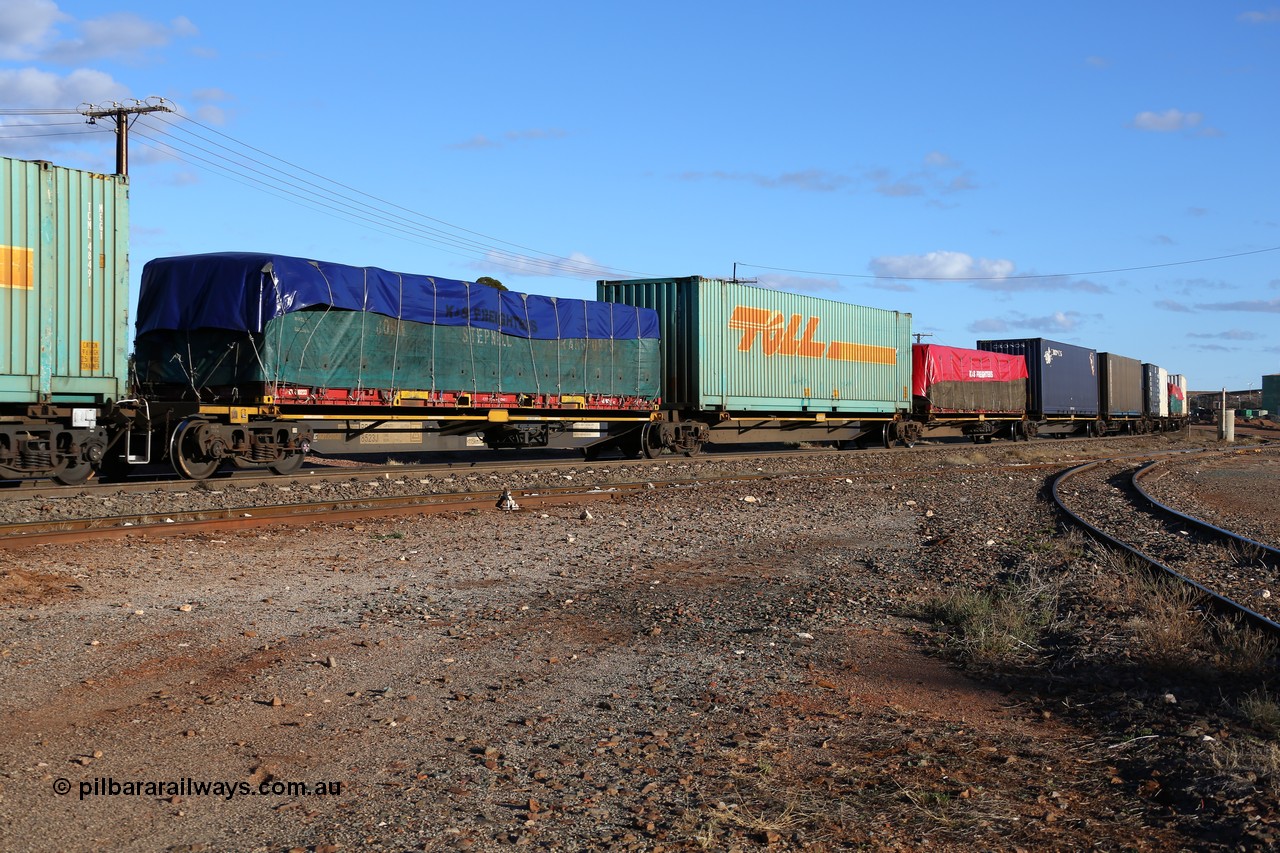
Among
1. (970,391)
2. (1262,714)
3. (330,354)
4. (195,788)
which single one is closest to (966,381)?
(970,391)

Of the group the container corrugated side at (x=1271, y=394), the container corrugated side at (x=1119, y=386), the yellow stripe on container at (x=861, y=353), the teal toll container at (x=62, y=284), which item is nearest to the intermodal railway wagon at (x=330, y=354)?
the teal toll container at (x=62, y=284)

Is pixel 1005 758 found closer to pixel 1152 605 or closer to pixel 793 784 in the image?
pixel 793 784

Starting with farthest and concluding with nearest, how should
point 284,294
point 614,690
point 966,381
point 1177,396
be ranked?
point 1177,396, point 966,381, point 284,294, point 614,690

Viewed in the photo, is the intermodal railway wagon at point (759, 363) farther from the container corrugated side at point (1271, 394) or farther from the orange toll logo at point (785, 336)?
the container corrugated side at point (1271, 394)

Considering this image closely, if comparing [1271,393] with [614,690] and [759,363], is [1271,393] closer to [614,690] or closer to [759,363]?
[759,363]

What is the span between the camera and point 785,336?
2605cm

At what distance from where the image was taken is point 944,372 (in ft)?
112

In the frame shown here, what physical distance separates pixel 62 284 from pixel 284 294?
328cm

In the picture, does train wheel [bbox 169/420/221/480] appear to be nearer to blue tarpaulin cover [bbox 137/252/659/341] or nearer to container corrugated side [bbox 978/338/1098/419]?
blue tarpaulin cover [bbox 137/252/659/341]

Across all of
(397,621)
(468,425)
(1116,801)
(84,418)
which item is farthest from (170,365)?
(1116,801)

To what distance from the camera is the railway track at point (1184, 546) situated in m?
8.66

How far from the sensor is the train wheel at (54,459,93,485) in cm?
1370

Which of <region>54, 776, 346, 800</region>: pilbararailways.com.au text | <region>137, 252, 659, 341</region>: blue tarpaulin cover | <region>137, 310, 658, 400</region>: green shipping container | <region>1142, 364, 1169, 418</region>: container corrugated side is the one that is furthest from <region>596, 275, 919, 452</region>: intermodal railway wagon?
<region>1142, 364, 1169, 418</region>: container corrugated side

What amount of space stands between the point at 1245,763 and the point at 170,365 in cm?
1561
